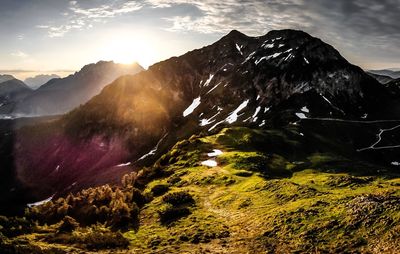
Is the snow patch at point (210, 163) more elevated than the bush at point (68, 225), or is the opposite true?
the bush at point (68, 225)

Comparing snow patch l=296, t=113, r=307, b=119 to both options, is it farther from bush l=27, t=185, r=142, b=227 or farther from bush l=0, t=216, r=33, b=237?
bush l=0, t=216, r=33, b=237

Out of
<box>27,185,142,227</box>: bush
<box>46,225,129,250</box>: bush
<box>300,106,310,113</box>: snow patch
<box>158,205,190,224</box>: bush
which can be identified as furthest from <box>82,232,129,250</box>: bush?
<box>300,106,310,113</box>: snow patch

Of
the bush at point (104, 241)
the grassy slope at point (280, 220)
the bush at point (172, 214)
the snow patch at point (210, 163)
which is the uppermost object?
the grassy slope at point (280, 220)

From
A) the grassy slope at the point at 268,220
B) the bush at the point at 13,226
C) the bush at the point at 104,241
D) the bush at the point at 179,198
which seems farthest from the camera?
the bush at the point at 179,198

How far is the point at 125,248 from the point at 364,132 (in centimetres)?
15229

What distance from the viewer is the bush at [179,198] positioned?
40062 millimetres

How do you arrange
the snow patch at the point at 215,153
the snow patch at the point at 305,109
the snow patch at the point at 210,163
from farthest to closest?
1. the snow patch at the point at 305,109
2. the snow patch at the point at 215,153
3. the snow patch at the point at 210,163

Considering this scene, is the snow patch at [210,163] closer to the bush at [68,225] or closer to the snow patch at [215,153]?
the snow patch at [215,153]

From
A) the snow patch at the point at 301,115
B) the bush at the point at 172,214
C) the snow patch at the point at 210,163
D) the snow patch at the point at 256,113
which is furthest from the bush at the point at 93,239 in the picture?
the snow patch at the point at 256,113

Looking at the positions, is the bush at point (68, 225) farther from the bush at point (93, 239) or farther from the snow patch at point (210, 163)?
the snow patch at point (210, 163)

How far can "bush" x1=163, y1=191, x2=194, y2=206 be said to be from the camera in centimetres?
4006

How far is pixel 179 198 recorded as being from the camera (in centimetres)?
4059

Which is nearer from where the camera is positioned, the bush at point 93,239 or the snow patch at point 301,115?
the bush at point 93,239

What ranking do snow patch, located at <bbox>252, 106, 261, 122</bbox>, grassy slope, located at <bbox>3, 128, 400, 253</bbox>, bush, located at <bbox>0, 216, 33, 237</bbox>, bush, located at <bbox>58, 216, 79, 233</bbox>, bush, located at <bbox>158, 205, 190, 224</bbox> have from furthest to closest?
snow patch, located at <bbox>252, 106, 261, 122</bbox>, bush, located at <bbox>158, 205, 190, 224</bbox>, bush, located at <bbox>58, 216, 79, 233</bbox>, bush, located at <bbox>0, 216, 33, 237</bbox>, grassy slope, located at <bbox>3, 128, 400, 253</bbox>
